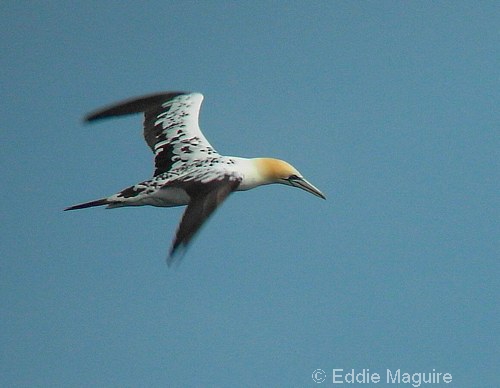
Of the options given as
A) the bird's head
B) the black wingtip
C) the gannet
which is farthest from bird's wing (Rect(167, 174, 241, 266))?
the black wingtip

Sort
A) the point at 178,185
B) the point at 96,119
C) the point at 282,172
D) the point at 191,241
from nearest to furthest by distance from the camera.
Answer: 1. the point at 191,241
2. the point at 178,185
3. the point at 282,172
4. the point at 96,119

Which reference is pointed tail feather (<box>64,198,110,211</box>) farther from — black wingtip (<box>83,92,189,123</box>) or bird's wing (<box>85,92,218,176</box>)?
black wingtip (<box>83,92,189,123</box>)

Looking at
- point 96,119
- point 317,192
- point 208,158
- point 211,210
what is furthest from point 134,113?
point 211,210

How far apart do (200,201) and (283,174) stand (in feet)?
17.8

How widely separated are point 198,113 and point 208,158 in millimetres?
3251

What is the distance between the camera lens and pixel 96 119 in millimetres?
34281

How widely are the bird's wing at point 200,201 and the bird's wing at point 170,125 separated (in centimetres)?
272

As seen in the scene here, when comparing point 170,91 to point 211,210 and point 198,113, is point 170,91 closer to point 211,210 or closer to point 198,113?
point 198,113

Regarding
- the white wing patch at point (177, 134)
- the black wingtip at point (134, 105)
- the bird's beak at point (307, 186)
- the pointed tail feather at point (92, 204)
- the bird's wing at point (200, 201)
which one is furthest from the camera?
the black wingtip at point (134, 105)

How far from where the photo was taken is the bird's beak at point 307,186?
32844mm

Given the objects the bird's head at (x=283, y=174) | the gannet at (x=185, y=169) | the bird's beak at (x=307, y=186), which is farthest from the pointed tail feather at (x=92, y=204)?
the bird's beak at (x=307, y=186)

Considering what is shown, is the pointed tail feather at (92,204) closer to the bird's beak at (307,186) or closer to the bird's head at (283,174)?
the bird's head at (283,174)

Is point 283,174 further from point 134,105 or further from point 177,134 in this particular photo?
point 134,105

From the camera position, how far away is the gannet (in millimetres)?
27781
